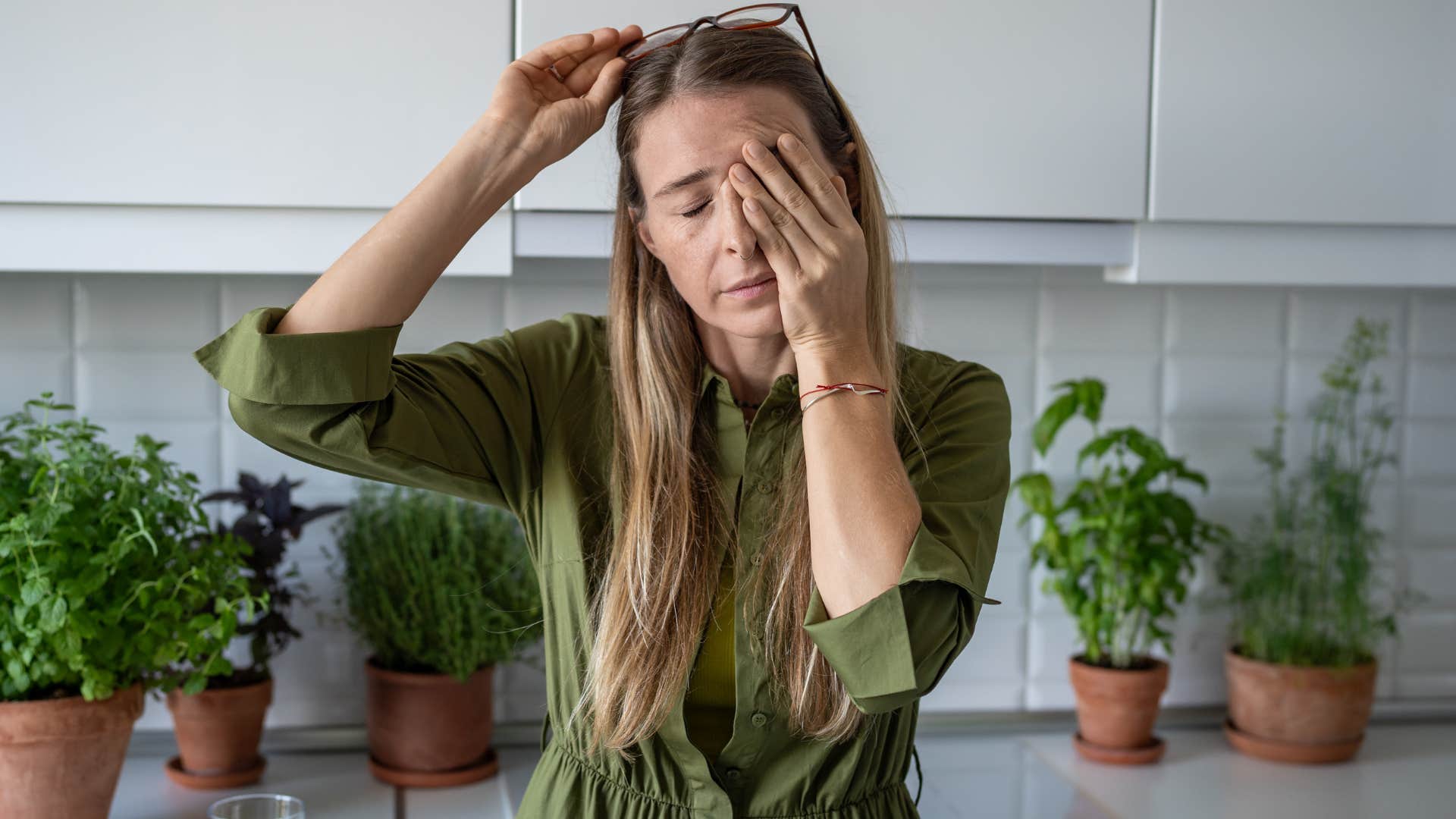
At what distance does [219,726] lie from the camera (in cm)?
153

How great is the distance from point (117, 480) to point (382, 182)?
0.44 meters

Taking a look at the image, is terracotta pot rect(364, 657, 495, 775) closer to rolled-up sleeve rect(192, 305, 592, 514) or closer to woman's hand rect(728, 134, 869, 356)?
rolled-up sleeve rect(192, 305, 592, 514)

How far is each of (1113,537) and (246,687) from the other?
3.69 ft

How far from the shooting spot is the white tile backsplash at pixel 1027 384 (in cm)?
167

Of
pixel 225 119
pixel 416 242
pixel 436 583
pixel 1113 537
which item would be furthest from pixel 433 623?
pixel 1113 537

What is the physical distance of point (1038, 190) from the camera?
146 centimetres

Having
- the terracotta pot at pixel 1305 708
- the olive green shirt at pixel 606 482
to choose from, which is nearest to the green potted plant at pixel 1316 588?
the terracotta pot at pixel 1305 708

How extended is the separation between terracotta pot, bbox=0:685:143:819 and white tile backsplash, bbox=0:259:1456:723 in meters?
0.38

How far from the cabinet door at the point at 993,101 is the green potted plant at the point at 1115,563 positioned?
0.36m

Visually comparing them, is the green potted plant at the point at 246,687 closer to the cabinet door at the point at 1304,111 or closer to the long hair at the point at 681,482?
the long hair at the point at 681,482

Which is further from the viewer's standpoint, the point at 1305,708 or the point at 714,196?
the point at 1305,708

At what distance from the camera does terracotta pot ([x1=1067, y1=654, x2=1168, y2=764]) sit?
1724 millimetres

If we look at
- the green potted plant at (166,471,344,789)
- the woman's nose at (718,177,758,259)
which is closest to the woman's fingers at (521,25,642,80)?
the woman's nose at (718,177,758,259)

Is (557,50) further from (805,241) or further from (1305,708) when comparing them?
(1305,708)
